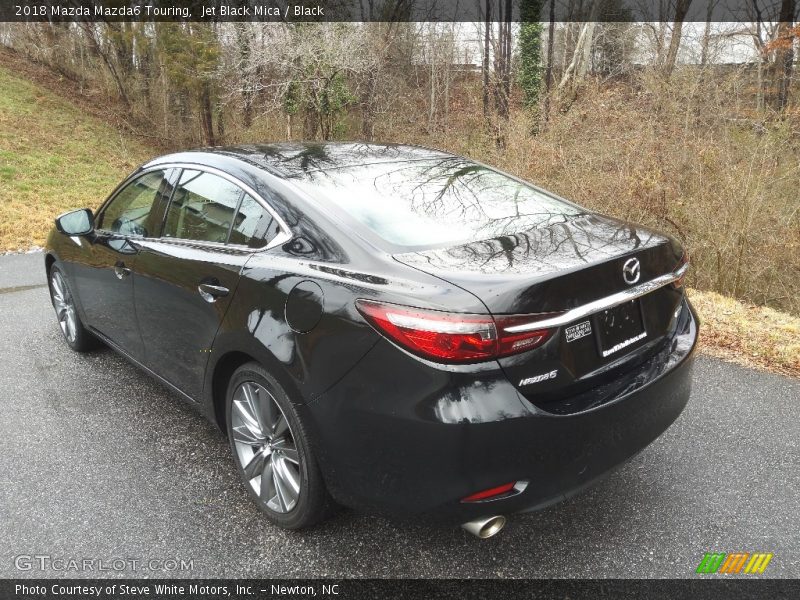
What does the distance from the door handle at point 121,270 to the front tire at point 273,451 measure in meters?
1.20

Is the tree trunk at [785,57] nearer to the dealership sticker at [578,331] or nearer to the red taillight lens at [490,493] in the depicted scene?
the dealership sticker at [578,331]

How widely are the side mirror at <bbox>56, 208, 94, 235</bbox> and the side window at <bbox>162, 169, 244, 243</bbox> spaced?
97 cm

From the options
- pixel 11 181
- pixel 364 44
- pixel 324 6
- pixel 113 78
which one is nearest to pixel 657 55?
pixel 364 44

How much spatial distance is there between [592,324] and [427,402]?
0.68 metres

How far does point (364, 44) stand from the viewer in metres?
18.8

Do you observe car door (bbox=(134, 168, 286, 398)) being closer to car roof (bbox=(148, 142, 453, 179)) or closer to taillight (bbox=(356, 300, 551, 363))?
car roof (bbox=(148, 142, 453, 179))

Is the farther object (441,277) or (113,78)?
(113,78)

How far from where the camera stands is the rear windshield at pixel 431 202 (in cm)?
257

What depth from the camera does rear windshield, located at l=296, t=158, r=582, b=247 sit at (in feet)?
8.42

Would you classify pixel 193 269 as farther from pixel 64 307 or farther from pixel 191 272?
pixel 64 307

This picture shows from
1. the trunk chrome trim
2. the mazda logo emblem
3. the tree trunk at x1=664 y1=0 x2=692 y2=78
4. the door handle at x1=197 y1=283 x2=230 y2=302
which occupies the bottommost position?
the door handle at x1=197 y1=283 x2=230 y2=302

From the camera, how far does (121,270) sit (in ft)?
11.8

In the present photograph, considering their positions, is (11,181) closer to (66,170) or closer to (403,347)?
(66,170)

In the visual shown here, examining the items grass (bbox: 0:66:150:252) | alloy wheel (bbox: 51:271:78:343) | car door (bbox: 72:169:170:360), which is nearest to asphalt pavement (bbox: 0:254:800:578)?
car door (bbox: 72:169:170:360)
